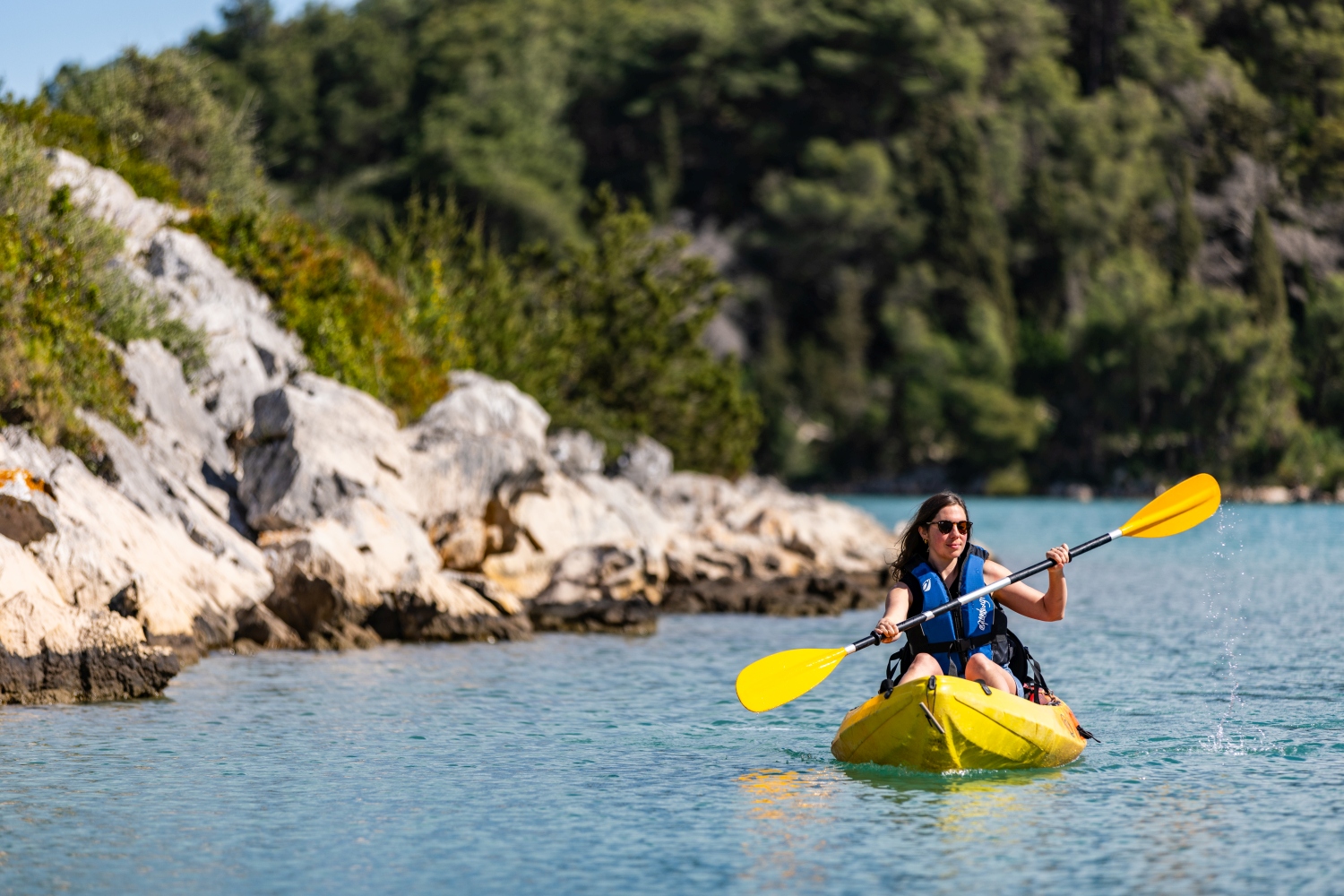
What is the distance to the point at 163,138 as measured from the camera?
2794 centimetres

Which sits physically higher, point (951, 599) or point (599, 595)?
point (951, 599)

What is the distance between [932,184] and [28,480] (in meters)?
71.0

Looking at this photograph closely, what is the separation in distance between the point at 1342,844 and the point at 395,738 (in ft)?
22.2

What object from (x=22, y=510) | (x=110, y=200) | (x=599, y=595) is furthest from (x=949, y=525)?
(x=110, y=200)

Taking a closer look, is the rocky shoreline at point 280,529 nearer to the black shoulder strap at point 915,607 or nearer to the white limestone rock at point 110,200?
the white limestone rock at point 110,200

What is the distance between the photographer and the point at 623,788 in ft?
33.5

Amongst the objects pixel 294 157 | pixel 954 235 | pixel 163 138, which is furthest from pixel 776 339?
pixel 163 138

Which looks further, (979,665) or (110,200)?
(110,200)

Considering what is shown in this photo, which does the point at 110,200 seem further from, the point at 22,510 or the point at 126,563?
the point at 22,510

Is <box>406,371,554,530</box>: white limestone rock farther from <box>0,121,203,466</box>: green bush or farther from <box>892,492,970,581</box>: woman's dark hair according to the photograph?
<box>892,492,970,581</box>: woman's dark hair

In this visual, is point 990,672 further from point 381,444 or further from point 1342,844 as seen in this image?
point 381,444

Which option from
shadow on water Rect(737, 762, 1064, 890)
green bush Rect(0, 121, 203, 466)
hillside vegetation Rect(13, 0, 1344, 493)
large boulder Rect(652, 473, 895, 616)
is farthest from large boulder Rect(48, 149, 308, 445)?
hillside vegetation Rect(13, 0, 1344, 493)

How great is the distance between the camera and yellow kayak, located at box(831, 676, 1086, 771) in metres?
9.80

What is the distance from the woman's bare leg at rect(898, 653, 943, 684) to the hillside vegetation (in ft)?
179
